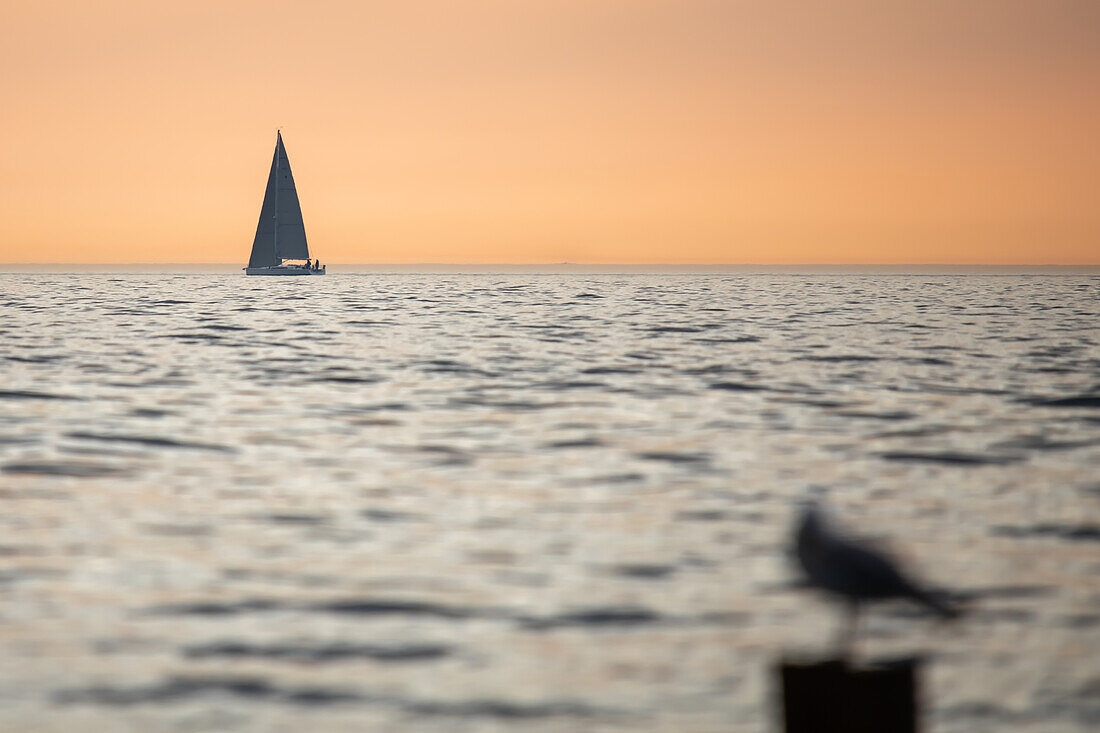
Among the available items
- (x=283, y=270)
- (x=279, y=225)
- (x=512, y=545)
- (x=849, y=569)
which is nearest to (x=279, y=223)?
(x=279, y=225)

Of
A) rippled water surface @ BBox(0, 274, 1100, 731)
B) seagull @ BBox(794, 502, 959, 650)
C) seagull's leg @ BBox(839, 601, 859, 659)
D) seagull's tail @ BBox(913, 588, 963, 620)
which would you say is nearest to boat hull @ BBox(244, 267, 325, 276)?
rippled water surface @ BBox(0, 274, 1100, 731)

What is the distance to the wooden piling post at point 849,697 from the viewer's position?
543 cm

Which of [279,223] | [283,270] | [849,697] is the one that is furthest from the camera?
[283,270]

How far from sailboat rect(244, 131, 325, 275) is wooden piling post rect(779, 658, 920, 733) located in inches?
4015

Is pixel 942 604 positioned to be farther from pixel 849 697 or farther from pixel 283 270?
pixel 283 270

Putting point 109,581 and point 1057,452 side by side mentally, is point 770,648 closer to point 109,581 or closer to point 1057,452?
point 109,581

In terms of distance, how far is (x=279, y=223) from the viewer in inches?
4240

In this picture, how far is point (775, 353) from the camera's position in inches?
1122

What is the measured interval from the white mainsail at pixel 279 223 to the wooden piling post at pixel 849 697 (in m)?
102

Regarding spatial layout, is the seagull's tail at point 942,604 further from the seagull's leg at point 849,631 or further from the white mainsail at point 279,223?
the white mainsail at point 279,223

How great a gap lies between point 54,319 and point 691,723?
4428 centimetres

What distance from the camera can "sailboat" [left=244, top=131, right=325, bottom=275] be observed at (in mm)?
103375

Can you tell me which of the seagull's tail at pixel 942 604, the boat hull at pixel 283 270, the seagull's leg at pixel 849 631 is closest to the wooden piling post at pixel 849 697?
the seagull's leg at pixel 849 631

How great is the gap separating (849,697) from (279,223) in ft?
352
